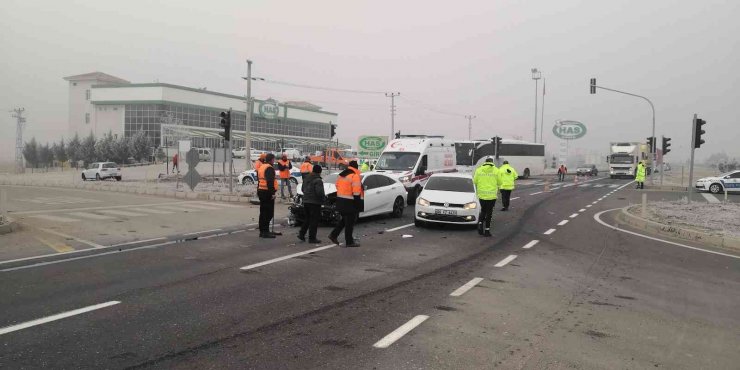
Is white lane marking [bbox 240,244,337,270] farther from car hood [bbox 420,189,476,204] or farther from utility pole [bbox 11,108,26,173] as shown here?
utility pole [bbox 11,108,26,173]

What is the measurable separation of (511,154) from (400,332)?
44.3 metres

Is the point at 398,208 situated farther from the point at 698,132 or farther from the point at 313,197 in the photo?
the point at 698,132

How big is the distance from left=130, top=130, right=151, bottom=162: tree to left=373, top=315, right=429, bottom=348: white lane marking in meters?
72.5

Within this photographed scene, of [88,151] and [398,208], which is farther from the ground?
[88,151]

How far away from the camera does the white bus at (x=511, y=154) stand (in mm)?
43594

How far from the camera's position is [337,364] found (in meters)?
4.53

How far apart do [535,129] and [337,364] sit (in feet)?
215

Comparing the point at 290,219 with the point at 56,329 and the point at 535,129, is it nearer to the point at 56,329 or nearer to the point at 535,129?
the point at 56,329

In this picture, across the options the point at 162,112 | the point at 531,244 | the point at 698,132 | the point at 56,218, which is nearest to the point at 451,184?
the point at 531,244

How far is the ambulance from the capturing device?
2058 cm

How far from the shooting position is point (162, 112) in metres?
78.4

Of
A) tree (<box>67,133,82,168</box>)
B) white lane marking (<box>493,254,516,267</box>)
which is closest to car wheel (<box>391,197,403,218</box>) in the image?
white lane marking (<box>493,254,516,267</box>)

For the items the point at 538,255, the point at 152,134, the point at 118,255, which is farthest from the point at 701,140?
the point at 152,134

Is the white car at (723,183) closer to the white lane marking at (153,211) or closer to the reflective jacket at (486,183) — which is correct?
the reflective jacket at (486,183)
